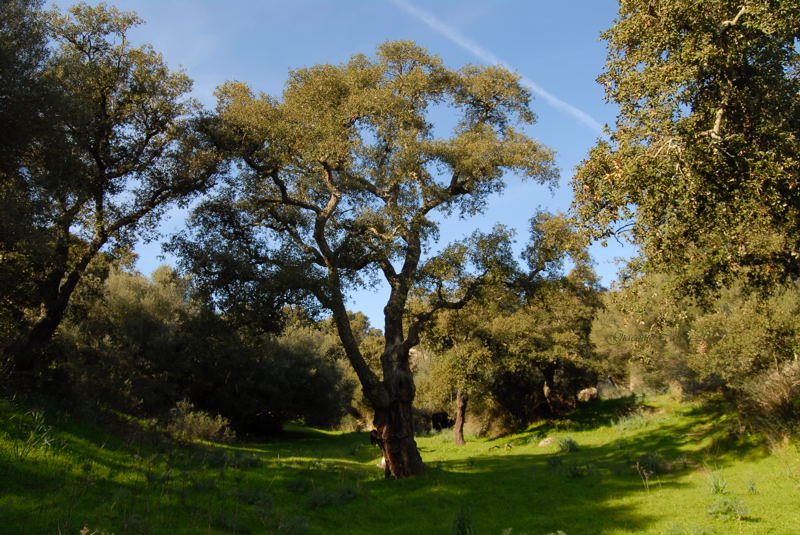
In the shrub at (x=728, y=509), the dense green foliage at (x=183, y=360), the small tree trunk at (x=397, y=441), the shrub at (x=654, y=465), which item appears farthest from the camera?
the dense green foliage at (x=183, y=360)

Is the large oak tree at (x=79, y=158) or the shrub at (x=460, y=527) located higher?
the large oak tree at (x=79, y=158)

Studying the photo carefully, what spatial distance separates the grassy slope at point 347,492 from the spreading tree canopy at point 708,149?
5809mm

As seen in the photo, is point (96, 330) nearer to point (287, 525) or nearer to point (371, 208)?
point (371, 208)

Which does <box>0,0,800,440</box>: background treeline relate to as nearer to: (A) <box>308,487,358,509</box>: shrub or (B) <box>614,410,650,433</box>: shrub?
(B) <box>614,410,650,433</box>: shrub

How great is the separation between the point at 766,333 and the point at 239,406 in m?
32.9

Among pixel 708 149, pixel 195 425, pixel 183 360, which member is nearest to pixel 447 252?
pixel 708 149

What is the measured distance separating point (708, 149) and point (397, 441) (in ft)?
42.6

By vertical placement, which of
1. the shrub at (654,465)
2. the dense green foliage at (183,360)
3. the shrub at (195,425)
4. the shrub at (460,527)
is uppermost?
the dense green foliage at (183,360)

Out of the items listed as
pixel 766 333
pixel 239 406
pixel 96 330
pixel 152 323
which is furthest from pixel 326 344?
pixel 766 333

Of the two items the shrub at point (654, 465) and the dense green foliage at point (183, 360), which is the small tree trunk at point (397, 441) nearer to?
the dense green foliage at point (183, 360)

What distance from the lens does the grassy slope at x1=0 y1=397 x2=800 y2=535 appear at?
9.83m

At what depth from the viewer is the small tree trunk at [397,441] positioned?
17562 millimetres

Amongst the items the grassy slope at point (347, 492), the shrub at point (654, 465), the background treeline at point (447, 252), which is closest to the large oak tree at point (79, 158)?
the background treeline at point (447, 252)

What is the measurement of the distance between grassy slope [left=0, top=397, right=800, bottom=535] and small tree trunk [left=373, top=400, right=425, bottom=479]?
659mm
